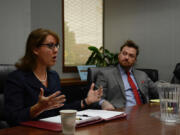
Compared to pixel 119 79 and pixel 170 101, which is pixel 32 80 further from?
pixel 119 79

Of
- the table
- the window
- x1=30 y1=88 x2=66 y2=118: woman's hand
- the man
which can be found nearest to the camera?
the table

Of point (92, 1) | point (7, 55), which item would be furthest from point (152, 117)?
point (92, 1)

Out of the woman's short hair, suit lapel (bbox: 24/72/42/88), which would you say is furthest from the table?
the woman's short hair

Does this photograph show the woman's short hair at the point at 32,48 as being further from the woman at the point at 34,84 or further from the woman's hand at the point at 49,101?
the woman's hand at the point at 49,101

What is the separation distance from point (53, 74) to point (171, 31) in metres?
2.41

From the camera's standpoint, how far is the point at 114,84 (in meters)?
2.67

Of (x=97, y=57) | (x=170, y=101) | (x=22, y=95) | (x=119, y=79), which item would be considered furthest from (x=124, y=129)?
(x=97, y=57)

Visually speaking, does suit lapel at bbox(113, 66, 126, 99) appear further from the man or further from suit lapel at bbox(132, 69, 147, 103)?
suit lapel at bbox(132, 69, 147, 103)

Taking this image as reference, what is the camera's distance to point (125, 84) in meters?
2.77

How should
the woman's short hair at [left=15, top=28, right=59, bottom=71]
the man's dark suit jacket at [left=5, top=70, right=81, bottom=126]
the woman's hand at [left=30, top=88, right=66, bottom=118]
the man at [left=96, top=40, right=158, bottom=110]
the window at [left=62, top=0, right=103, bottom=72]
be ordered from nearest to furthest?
the woman's hand at [left=30, top=88, right=66, bottom=118], the man's dark suit jacket at [left=5, top=70, right=81, bottom=126], the woman's short hair at [left=15, top=28, right=59, bottom=71], the man at [left=96, top=40, right=158, bottom=110], the window at [left=62, top=0, right=103, bottom=72]

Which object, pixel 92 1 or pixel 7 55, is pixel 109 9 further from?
Result: pixel 7 55

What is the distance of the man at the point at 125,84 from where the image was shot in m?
2.65

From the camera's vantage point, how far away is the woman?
151 centimetres

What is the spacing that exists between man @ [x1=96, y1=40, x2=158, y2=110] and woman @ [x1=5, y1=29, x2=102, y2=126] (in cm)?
83
